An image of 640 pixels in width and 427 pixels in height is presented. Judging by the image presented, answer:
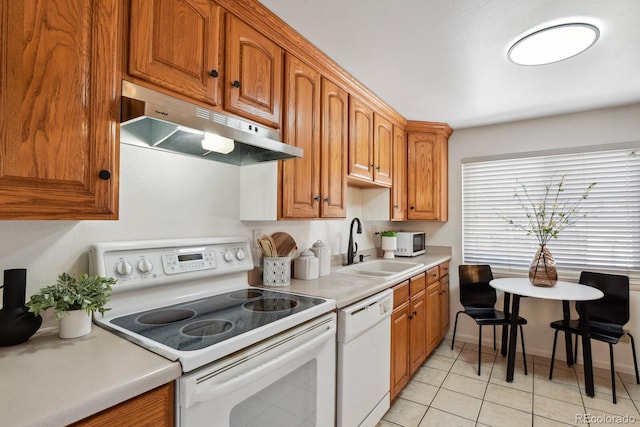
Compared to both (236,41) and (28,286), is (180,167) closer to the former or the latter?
(236,41)

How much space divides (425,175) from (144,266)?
2.85 meters

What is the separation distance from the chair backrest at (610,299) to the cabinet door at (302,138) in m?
2.31

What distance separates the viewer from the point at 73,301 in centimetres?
104

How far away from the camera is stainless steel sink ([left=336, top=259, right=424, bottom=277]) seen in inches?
105

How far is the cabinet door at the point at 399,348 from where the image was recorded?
2.24 m

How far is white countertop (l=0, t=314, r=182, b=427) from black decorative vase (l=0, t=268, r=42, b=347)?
3cm

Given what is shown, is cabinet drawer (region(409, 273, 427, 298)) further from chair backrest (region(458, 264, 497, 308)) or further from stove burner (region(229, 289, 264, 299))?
stove burner (region(229, 289, 264, 299))

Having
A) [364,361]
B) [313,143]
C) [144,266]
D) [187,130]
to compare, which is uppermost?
[313,143]

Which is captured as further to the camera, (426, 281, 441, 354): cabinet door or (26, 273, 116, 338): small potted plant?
(426, 281, 441, 354): cabinet door

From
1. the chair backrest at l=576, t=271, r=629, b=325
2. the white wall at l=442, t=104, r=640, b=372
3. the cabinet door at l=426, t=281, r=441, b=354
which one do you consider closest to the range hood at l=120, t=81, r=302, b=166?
the cabinet door at l=426, t=281, r=441, b=354

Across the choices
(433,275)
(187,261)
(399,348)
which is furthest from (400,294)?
(187,261)

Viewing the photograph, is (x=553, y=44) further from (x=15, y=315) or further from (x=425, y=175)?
(x=15, y=315)

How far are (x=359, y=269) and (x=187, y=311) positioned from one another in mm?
1649

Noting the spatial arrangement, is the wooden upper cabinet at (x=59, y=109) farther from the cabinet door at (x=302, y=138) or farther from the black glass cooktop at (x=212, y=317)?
the cabinet door at (x=302, y=138)
